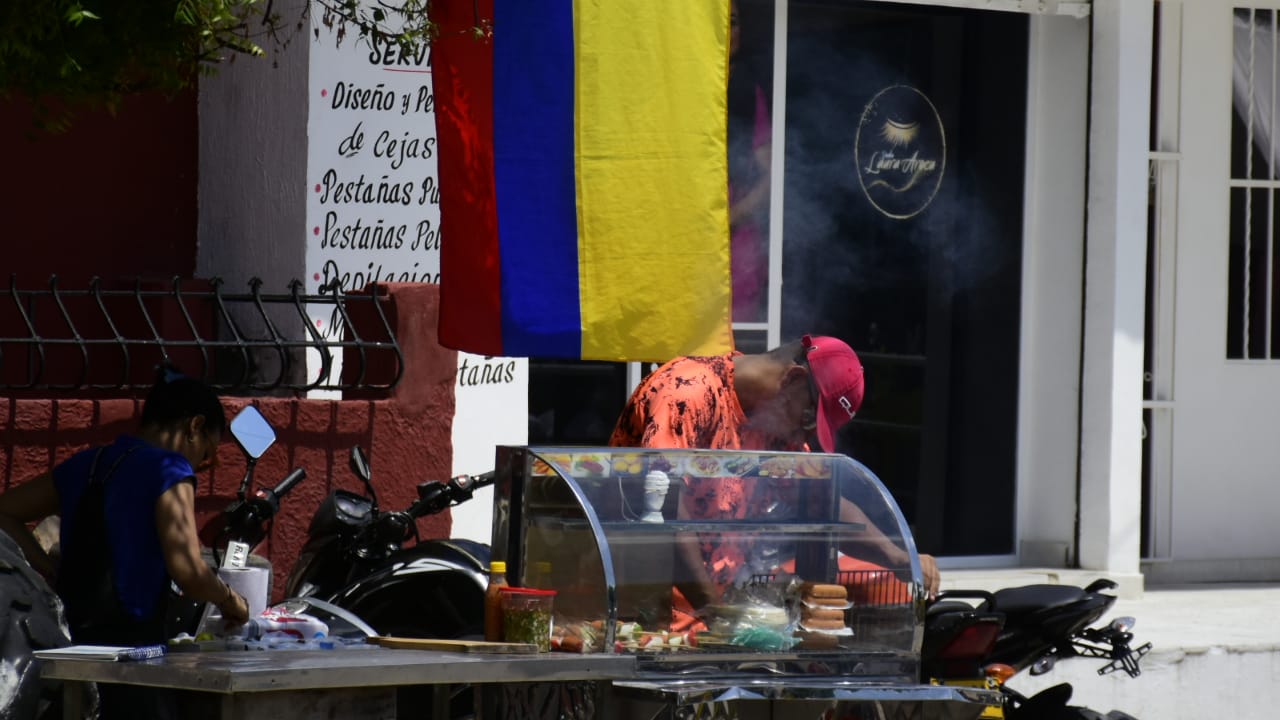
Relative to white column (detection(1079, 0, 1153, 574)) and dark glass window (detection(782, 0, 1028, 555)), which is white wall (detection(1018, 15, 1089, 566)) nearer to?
dark glass window (detection(782, 0, 1028, 555))

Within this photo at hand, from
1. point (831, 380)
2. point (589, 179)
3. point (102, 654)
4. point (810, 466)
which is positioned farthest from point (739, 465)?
point (102, 654)

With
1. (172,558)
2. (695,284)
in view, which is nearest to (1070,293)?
(695,284)

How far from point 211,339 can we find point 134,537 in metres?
3.41

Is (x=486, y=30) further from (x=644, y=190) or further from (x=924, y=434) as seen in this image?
(x=924, y=434)

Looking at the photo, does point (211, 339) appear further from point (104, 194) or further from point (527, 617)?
point (527, 617)

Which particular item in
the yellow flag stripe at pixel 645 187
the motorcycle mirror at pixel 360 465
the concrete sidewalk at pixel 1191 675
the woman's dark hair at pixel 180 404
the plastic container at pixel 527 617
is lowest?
the concrete sidewalk at pixel 1191 675

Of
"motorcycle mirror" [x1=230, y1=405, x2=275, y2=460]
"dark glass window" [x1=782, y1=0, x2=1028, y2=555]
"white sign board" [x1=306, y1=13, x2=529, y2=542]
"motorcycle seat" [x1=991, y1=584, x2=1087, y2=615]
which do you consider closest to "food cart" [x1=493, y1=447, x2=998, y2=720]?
"motorcycle seat" [x1=991, y1=584, x2=1087, y2=615]

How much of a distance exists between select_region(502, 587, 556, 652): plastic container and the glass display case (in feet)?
0.52

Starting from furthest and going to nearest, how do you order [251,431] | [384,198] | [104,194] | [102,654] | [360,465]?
1. [104,194]
2. [384,198]
3. [360,465]
4. [251,431]
5. [102,654]

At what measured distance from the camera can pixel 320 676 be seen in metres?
4.22

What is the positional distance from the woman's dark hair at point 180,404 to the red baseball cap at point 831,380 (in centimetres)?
191

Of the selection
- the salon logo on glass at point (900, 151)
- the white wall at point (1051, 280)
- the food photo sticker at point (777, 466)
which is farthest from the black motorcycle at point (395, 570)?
the white wall at point (1051, 280)

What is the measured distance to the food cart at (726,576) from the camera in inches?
191

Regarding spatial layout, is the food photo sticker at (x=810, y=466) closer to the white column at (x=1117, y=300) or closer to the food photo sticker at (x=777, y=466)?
the food photo sticker at (x=777, y=466)
